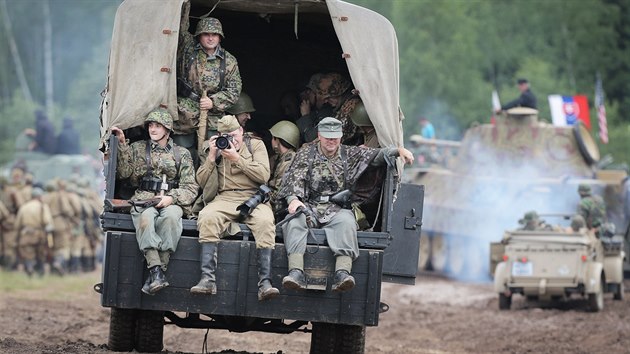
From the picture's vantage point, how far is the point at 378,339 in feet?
54.2

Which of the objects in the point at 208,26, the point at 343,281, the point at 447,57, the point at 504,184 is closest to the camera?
the point at 343,281

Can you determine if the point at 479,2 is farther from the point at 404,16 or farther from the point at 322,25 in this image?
the point at 322,25

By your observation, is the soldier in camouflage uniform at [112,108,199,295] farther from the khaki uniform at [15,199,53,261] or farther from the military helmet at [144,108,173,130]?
the khaki uniform at [15,199,53,261]

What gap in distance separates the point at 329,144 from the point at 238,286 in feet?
4.48

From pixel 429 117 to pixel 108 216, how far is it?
119ft

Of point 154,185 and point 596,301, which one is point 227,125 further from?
point 596,301

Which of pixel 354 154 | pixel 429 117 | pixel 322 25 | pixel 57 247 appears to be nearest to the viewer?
pixel 354 154

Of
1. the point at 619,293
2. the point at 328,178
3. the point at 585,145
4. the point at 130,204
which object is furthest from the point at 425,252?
the point at 130,204

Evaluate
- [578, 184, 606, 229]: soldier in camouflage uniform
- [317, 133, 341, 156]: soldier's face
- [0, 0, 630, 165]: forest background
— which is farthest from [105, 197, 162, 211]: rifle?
[0, 0, 630, 165]: forest background

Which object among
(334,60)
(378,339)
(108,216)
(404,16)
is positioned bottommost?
(378,339)

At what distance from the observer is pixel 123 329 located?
11.5 meters

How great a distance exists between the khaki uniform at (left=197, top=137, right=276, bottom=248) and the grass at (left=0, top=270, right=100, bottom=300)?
10.3 meters

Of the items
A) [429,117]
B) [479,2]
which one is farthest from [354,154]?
[479,2]

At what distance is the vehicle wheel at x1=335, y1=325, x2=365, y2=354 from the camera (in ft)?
37.3
